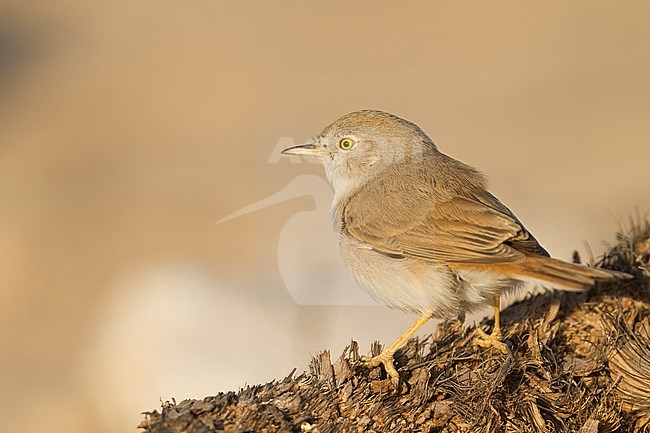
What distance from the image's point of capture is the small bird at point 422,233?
161 inches

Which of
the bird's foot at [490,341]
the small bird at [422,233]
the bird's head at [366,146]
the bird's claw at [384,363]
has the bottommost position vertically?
the bird's foot at [490,341]

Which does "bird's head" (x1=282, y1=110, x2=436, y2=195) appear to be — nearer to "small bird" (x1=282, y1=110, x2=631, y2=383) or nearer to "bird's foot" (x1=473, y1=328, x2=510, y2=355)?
"small bird" (x1=282, y1=110, x2=631, y2=383)

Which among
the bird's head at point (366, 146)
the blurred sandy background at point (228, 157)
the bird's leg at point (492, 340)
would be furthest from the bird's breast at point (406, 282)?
the blurred sandy background at point (228, 157)

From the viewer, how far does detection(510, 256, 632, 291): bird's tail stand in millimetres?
3564

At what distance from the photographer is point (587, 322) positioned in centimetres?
411

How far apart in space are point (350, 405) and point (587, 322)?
1.69 m

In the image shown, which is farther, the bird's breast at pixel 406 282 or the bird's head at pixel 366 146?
the bird's head at pixel 366 146

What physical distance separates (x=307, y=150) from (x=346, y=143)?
11.3 inches

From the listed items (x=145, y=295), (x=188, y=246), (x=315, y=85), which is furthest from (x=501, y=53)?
(x=145, y=295)

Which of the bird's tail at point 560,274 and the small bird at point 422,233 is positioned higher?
the small bird at point 422,233

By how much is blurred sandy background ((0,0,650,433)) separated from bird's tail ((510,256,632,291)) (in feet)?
8.26

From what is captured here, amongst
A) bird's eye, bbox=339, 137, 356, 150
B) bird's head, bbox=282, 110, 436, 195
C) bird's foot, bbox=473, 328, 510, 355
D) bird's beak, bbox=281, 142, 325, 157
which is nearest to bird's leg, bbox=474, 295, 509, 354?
bird's foot, bbox=473, 328, 510, 355

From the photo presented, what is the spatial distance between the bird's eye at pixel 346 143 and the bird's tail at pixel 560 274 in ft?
5.37

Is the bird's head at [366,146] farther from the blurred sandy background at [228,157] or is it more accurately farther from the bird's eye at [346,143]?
the blurred sandy background at [228,157]
